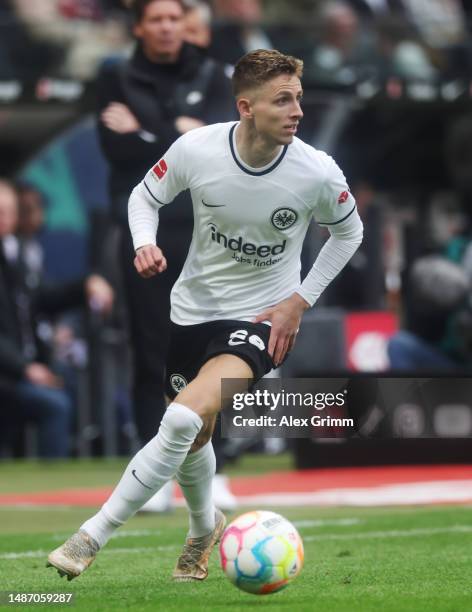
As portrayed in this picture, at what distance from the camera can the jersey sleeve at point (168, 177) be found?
6470mm

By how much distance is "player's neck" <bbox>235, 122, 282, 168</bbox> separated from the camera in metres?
6.37

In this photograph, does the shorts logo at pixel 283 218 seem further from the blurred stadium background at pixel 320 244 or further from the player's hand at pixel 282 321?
the blurred stadium background at pixel 320 244

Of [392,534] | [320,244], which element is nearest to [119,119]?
[392,534]

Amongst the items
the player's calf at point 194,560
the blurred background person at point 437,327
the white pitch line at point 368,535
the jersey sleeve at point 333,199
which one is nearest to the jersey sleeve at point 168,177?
the jersey sleeve at point 333,199

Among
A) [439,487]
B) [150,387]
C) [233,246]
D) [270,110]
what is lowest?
[439,487]

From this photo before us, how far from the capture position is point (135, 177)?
9.20 m

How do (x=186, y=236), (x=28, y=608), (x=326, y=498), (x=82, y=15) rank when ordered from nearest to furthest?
(x=28, y=608)
(x=186, y=236)
(x=326, y=498)
(x=82, y=15)

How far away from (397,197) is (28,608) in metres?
16.5

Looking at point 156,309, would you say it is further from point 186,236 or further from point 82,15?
point 82,15

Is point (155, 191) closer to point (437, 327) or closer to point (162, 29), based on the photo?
point (162, 29)

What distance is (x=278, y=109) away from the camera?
628 cm

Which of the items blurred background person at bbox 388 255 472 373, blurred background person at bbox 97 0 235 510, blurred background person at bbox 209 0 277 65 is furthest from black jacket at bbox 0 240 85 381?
blurred background person at bbox 97 0 235 510

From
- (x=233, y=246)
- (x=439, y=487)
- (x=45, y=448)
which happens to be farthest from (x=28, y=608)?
(x=45, y=448)

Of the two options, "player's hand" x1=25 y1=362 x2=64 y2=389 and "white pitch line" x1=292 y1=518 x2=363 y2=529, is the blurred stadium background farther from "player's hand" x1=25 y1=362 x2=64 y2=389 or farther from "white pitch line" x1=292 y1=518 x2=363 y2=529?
"white pitch line" x1=292 y1=518 x2=363 y2=529
